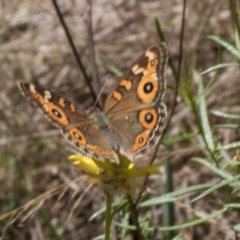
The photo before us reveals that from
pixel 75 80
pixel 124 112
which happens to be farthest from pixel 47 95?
pixel 75 80

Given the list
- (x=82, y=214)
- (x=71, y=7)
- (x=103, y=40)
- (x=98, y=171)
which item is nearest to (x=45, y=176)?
(x=82, y=214)

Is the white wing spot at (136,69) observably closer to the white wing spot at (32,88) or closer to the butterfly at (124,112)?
the butterfly at (124,112)

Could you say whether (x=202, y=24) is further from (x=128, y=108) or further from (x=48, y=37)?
(x=128, y=108)

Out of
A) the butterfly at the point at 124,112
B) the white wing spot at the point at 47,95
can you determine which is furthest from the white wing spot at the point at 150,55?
the white wing spot at the point at 47,95

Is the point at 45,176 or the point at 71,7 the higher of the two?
the point at 71,7

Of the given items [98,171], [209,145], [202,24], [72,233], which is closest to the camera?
[98,171]

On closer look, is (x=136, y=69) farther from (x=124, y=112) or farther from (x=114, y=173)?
(x=114, y=173)

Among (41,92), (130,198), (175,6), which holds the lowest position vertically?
(130,198)
